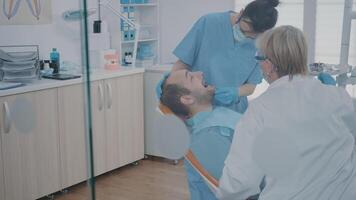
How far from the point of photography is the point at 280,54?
0.81 meters

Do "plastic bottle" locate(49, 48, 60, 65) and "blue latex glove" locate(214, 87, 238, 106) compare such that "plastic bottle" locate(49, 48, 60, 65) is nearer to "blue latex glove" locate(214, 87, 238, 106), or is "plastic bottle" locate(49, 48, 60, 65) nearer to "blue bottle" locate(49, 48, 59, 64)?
"blue bottle" locate(49, 48, 59, 64)

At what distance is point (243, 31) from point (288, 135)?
8.6 inches

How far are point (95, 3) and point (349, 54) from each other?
1572 mm

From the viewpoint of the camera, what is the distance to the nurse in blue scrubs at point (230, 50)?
85 cm

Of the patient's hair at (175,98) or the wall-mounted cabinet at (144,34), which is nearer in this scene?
the patient's hair at (175,98)

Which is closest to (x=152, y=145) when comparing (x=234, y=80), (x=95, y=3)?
(x=234, y=80)

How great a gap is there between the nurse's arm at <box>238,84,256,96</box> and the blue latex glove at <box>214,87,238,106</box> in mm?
13

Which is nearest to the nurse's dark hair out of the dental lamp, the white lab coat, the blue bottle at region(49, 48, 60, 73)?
the white lab coat

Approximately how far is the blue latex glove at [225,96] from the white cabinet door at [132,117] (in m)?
0.25

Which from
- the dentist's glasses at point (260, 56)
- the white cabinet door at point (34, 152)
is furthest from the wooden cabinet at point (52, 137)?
the dentist's glasses at point (260, 56)

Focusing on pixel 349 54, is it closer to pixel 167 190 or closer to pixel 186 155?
pixel 186 155

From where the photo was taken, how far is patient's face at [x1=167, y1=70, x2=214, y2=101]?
35.3 inches

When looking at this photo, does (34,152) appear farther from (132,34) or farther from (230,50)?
(230,50)

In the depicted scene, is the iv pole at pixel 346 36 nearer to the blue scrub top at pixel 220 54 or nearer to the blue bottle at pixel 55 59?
the blue scrub top at pixel 220 54
